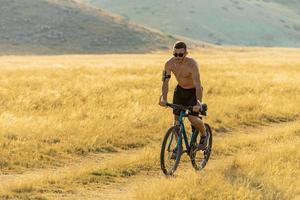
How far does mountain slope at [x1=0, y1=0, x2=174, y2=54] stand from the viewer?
415 ft

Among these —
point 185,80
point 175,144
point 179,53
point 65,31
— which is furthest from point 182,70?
point 65,31

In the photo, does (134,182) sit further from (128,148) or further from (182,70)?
(128,148)

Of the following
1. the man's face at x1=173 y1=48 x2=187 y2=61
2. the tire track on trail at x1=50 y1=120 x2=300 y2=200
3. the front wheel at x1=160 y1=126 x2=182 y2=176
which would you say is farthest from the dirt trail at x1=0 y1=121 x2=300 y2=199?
the man's face at x1=173 y1=48 x2=187 y2=61

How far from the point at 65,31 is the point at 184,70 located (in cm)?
12925

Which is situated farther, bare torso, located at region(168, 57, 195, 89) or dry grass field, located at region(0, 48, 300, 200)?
bare torso, located at region(168, 57, 195, 89)

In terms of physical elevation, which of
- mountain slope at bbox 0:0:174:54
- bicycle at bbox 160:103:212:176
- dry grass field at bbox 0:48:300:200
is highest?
mountain slope at bbox 0:0:174:54

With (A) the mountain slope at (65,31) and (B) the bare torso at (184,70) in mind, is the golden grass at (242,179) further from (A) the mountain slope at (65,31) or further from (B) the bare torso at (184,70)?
(A) the mountain slope at (65,31)

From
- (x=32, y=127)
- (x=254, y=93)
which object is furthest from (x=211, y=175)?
(x=254, y=93)

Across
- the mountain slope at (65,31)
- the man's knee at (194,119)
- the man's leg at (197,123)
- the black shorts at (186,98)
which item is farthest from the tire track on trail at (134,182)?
the mountain slope at (65,31)

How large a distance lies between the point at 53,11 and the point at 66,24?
7438 mm

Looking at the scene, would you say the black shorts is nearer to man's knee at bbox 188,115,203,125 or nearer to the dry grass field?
man's knee at bbox 188,115,203,125

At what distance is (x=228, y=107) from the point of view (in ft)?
62.5

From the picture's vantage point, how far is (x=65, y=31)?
447ft

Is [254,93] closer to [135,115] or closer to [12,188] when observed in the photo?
[135,115]
